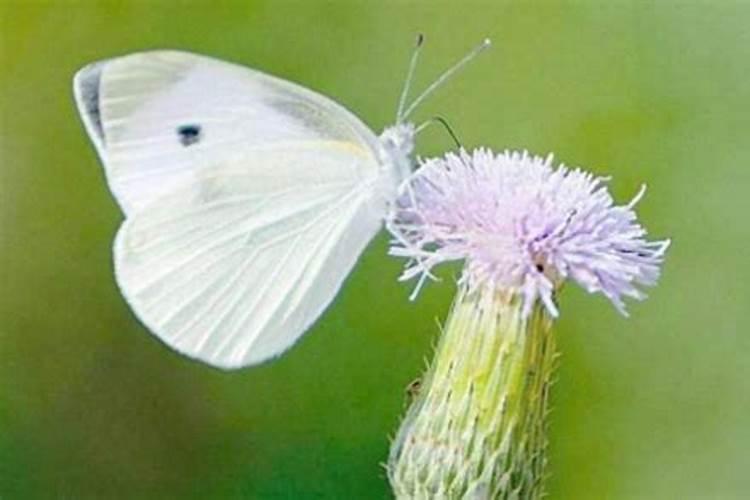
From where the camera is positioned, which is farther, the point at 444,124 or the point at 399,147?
the point at 444,124

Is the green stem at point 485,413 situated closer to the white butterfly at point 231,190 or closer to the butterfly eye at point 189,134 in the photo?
the white butterfly at point 231,190

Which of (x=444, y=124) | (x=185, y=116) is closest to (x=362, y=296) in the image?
(x=444, y=124)

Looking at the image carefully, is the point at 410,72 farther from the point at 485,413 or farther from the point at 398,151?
the point at 485,413

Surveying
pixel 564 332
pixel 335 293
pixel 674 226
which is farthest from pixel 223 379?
pixel 674 226

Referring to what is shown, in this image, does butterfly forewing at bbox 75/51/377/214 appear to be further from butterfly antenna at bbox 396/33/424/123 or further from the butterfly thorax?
butterfly antenna at bbox 396/33/424/123

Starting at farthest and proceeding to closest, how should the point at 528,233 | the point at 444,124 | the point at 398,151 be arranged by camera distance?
1. the point at 444,124
2. the point at 398,151
3. the point at 528,233

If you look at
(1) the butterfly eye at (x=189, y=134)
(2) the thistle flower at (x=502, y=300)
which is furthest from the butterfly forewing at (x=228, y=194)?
→ (2) the thistle flower at (x=502, y=300)

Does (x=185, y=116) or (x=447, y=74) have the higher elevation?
(x=447, y=74)

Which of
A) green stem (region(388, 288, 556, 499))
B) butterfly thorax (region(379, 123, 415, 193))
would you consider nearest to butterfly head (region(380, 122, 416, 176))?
butterfly thorax (region(379, 123, 415, 193))
